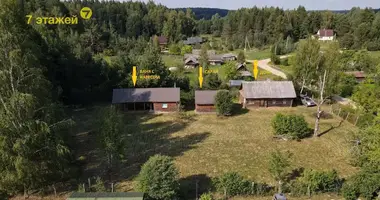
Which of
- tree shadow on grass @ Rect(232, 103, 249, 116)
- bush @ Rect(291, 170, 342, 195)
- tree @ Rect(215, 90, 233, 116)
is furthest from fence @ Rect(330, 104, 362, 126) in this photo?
bush @ Rect(291, 170, 342, 195)

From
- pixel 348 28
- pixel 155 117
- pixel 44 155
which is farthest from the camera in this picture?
pixel 348 28

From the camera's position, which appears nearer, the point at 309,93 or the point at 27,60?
the point at 27,60

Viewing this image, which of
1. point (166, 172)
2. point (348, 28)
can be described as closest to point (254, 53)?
point (348, 28)

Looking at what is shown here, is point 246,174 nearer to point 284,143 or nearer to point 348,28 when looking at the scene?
point 284,143

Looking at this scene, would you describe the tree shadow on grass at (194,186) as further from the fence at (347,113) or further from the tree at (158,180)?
the fence at (347,113)

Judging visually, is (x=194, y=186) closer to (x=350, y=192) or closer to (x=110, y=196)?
(x=110, y=196)

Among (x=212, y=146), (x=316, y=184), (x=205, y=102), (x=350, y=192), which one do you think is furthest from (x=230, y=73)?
(x=350, y=192)

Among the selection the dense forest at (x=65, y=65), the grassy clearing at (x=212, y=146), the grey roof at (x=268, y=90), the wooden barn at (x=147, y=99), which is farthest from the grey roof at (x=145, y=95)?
the grey roof at (x=268, y=90)
